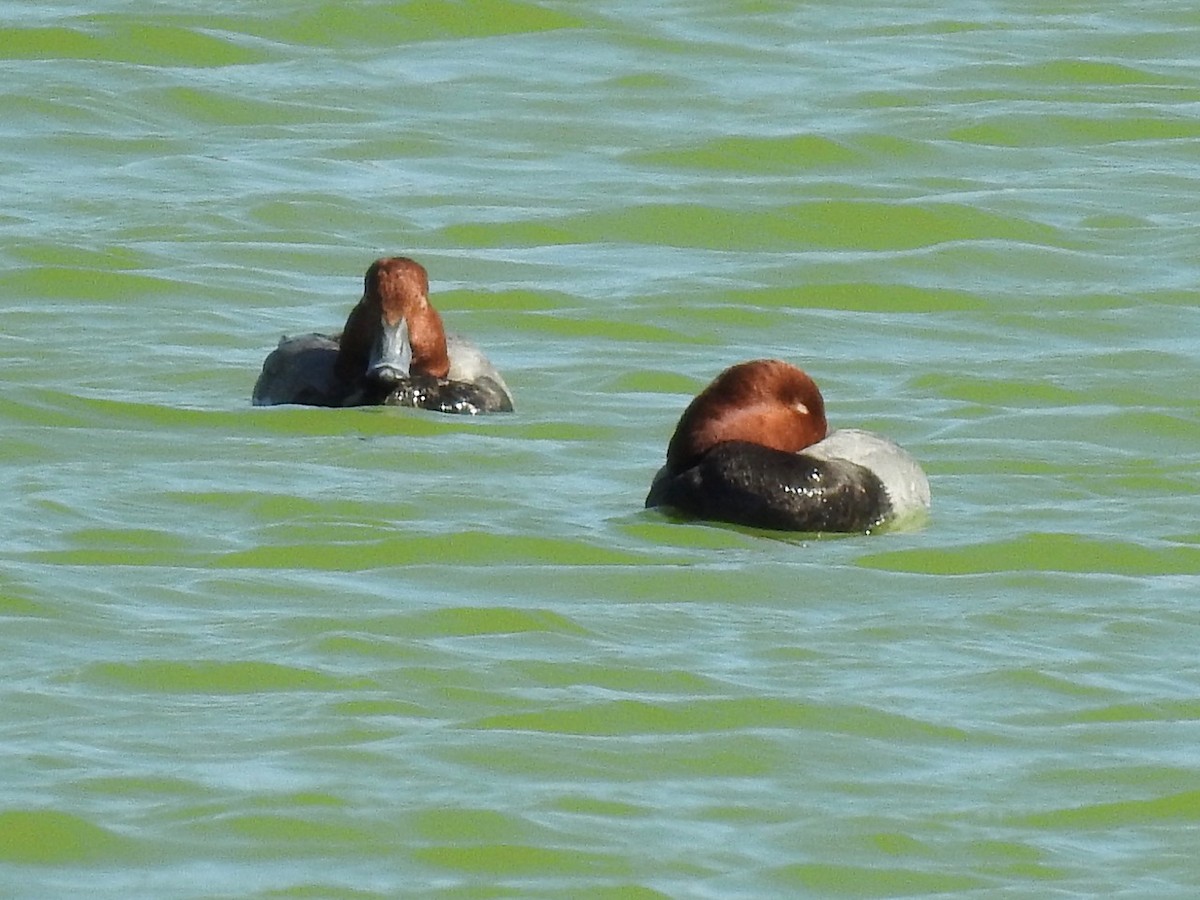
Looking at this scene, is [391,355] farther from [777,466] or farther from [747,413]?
[777,466]

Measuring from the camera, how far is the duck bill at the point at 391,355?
43.9ft

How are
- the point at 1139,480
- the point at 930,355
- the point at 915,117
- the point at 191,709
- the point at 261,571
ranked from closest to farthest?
1. the point at 191,709
2. the point at 261,571
3. the point at 1139,480
4. the point at 930,355
5. the point at 915,117

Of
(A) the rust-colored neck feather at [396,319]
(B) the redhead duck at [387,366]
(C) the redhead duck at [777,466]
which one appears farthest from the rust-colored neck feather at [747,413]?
(A) the rust-colored neck feather at [396,319]

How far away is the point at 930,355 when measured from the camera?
14.8m

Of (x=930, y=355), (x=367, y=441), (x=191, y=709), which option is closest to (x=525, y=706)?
(x=191, y=709)

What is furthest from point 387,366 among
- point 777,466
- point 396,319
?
point 777,466

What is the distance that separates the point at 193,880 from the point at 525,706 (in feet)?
5.20

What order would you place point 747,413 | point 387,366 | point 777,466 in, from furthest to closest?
point 387,366
point 747,413
point 777,466

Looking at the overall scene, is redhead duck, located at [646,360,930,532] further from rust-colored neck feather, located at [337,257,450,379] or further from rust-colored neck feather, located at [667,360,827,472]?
rust-colored neck feather, located at [337,257,450,379]

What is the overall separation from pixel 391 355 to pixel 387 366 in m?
0.07

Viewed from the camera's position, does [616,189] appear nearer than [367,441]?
No

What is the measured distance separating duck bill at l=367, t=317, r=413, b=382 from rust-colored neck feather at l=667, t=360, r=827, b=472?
1.95 meters

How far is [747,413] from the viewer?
11711 mm

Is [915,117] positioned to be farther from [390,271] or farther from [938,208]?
[390,271]
